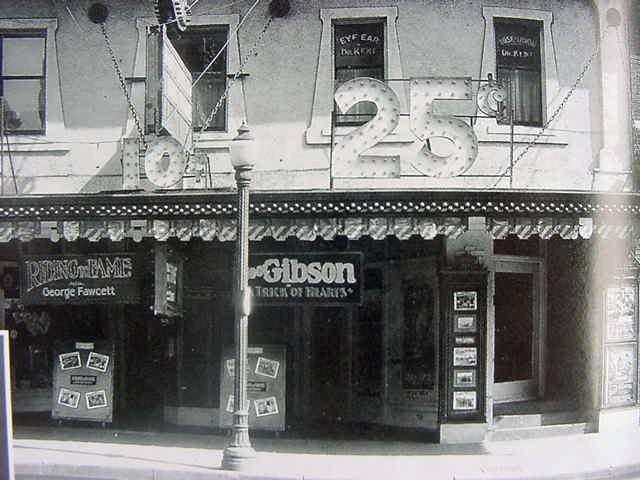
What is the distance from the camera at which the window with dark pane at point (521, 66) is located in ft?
43.6

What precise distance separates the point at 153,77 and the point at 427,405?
6335 millimetres

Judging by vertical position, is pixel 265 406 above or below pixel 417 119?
below

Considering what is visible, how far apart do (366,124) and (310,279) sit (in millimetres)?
2362

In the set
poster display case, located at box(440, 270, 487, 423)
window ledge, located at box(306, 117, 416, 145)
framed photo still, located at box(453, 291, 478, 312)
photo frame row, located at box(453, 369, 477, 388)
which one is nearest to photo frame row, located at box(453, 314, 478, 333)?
poster display case, located at box(440, 270, 487, 423)

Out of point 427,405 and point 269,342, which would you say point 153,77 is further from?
point 427,405

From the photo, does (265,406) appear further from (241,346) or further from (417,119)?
(417,119)

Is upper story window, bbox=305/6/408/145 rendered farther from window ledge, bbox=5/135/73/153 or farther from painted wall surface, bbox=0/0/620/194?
window ledge, bbox=5/135/73/153

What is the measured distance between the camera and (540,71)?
1336cm

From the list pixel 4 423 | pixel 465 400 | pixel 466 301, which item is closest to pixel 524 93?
pixel 466 301

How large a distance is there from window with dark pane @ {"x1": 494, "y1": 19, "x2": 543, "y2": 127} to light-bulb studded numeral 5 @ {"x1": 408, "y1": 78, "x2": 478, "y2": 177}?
236 cm

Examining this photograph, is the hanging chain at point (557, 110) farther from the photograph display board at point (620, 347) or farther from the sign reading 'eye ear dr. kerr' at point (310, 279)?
Result: the sign reading 'eye ear dr. kerr' at point (310, 279)

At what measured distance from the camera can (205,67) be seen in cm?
1345

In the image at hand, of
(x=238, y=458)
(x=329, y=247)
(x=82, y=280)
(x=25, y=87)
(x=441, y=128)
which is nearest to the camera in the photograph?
(x=238, y=458)

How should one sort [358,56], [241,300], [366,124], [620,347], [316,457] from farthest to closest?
[358,56] → [620,347] → [366,124] → [316,457] → [241,300]
